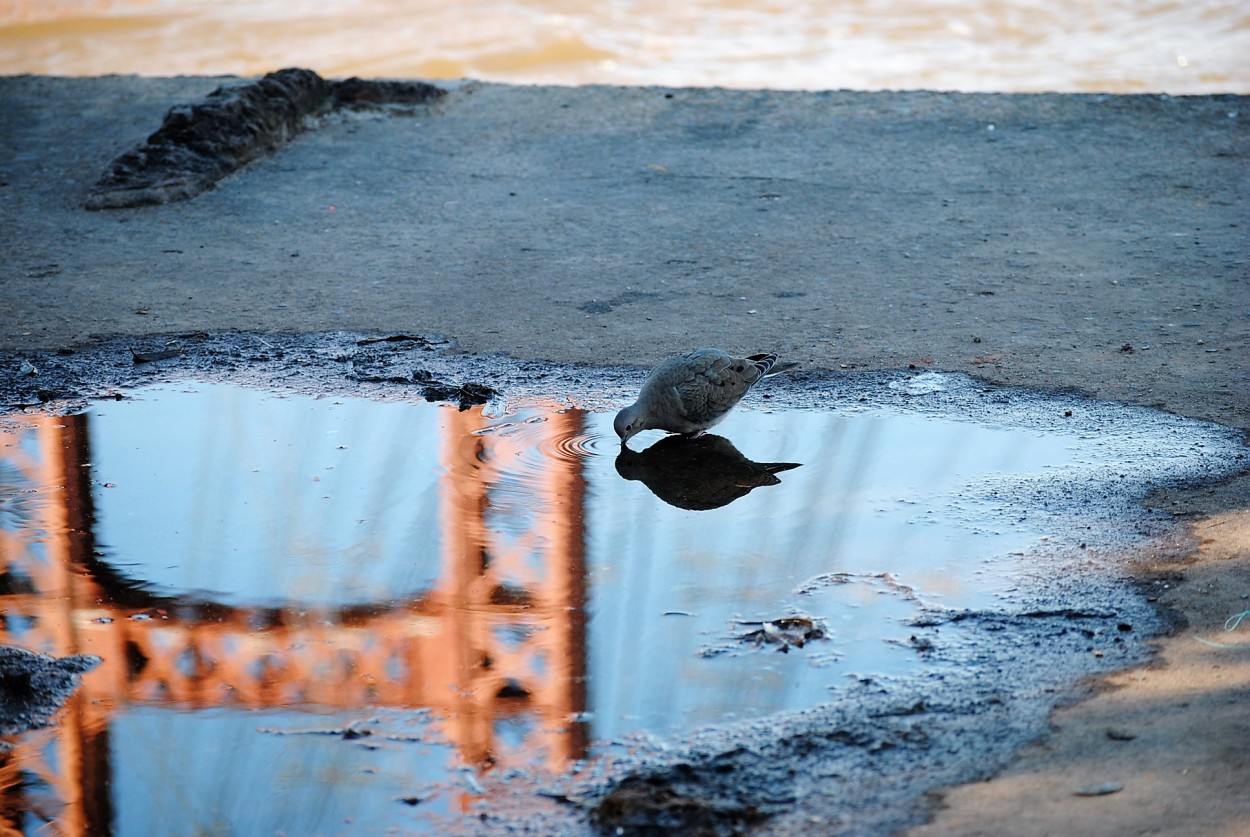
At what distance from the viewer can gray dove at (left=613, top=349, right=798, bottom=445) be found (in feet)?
15.8

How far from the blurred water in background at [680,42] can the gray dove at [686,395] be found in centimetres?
972

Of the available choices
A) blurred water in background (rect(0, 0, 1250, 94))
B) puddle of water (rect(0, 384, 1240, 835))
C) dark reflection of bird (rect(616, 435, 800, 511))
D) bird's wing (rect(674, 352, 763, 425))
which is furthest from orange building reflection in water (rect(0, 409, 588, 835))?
blurred water in background (rect(0, 0, 1250, 94))

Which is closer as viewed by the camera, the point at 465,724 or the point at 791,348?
the point at 465,724

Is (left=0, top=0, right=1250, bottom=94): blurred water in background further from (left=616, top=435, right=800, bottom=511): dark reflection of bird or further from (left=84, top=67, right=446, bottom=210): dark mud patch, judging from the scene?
(left=616, top=435, right=800, bottom=511): dark reflection of bird

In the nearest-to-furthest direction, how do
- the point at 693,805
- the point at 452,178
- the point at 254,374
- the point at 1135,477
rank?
the point at 693,805
the point at 1135,477
the point at 254,374
the point at 452,178

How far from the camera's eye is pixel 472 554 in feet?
13.8

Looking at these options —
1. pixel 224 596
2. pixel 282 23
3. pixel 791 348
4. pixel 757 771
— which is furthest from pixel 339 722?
pixel 282 23

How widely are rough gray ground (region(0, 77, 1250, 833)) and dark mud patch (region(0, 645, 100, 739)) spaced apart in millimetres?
2161

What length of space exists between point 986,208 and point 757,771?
534 centimetres

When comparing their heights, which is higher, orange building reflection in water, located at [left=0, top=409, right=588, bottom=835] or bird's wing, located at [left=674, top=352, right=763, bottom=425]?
bird's wing, located at [left=674, top=352, right=763, bottom=425]

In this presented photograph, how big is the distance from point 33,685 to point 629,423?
2.18 meters

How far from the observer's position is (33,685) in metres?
3.50

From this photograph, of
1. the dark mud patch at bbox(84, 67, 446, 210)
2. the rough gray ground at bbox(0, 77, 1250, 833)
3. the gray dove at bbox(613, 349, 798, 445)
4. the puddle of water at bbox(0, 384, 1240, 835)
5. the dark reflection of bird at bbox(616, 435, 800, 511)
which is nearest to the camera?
the puddle of water at bbox(0, 384, 1240, 835)

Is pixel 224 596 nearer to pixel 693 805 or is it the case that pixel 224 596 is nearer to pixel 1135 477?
pixel 693 805
